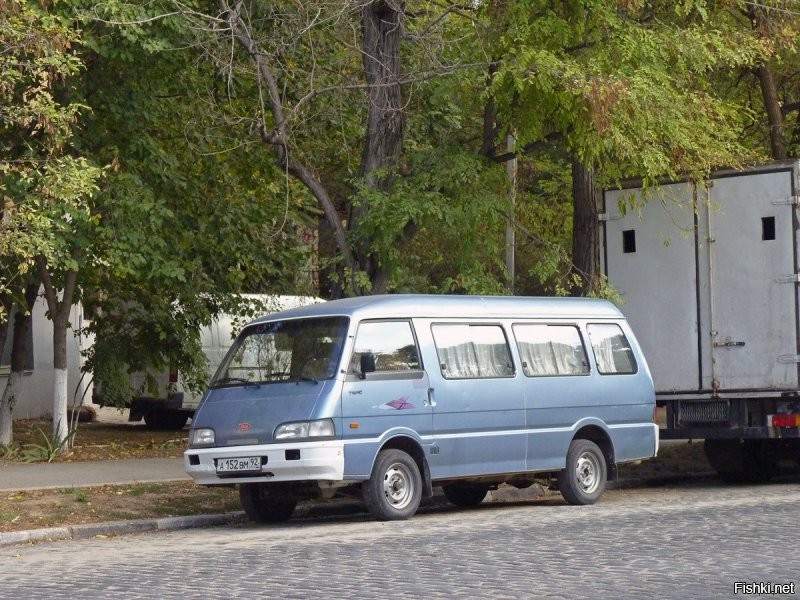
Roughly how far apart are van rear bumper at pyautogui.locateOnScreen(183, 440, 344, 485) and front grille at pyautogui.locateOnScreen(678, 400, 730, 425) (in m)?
5.41

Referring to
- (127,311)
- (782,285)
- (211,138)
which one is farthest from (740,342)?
(127,311)

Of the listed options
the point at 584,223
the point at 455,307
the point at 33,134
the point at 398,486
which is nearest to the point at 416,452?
the point at 398,486

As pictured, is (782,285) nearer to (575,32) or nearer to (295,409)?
(575,32)

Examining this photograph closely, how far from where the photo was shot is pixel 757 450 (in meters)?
17.9

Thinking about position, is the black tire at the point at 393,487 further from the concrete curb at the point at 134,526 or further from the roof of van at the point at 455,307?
the concrete curb at the point at 134,526

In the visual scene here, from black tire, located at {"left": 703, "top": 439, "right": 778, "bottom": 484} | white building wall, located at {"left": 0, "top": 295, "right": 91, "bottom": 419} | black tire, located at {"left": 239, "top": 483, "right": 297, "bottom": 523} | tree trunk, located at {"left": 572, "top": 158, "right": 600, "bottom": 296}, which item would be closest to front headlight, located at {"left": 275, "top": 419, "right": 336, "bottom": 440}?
black tire, located at {"left": 239, "top": 483, "right": 297, "bottom": 523}

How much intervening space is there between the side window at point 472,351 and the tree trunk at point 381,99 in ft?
12.0

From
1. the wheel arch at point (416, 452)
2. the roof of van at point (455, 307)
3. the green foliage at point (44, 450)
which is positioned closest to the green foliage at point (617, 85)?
the roof of van at point (455, 307)

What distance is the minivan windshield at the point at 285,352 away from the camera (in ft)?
43.3

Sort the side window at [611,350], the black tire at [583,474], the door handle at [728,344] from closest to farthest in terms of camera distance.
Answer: the black tire at [583,474], the side window at [611,350], the door handle at [728,344]

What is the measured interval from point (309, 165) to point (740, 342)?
289 inches

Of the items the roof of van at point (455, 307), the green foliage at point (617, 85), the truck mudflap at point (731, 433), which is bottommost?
the truck mudflap at point (731, 433)

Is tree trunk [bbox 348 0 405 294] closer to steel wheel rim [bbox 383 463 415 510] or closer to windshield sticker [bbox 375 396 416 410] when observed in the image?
windshield sticker [bbox 375 396 416 410]

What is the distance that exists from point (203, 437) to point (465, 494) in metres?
3.43
